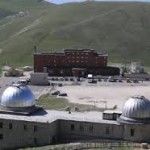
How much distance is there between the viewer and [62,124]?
75812 millimetres

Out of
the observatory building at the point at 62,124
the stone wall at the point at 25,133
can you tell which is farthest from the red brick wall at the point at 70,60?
the stone wall at the point at 25,133

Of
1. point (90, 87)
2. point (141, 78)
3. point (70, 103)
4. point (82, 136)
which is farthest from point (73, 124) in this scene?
point (141, 78)

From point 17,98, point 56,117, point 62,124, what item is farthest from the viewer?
point 17,98

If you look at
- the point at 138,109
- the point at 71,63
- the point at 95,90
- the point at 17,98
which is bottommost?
the point at 95,90

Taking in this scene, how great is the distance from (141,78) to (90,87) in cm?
2867

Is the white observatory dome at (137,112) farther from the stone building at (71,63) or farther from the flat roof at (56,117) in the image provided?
the stone building at (71,63)

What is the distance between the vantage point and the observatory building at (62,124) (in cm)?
7212

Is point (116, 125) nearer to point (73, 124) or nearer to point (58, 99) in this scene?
point (73, 124)

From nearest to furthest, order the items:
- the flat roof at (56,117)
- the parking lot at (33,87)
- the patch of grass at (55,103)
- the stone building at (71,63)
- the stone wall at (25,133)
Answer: the stone wall at (25,133), the flat roof at (56,117), the patch of grass at (55,103), the parking lot at (33,87), the stone building at (71,63)

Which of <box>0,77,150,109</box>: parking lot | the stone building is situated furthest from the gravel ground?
the stone building

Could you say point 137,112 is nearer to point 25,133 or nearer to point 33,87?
point 25,133

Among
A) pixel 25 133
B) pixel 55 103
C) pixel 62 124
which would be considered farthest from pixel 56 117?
pixel 55 103

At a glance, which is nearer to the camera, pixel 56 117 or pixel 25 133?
pixel 25 133

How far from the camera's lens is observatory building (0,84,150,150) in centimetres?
7212
